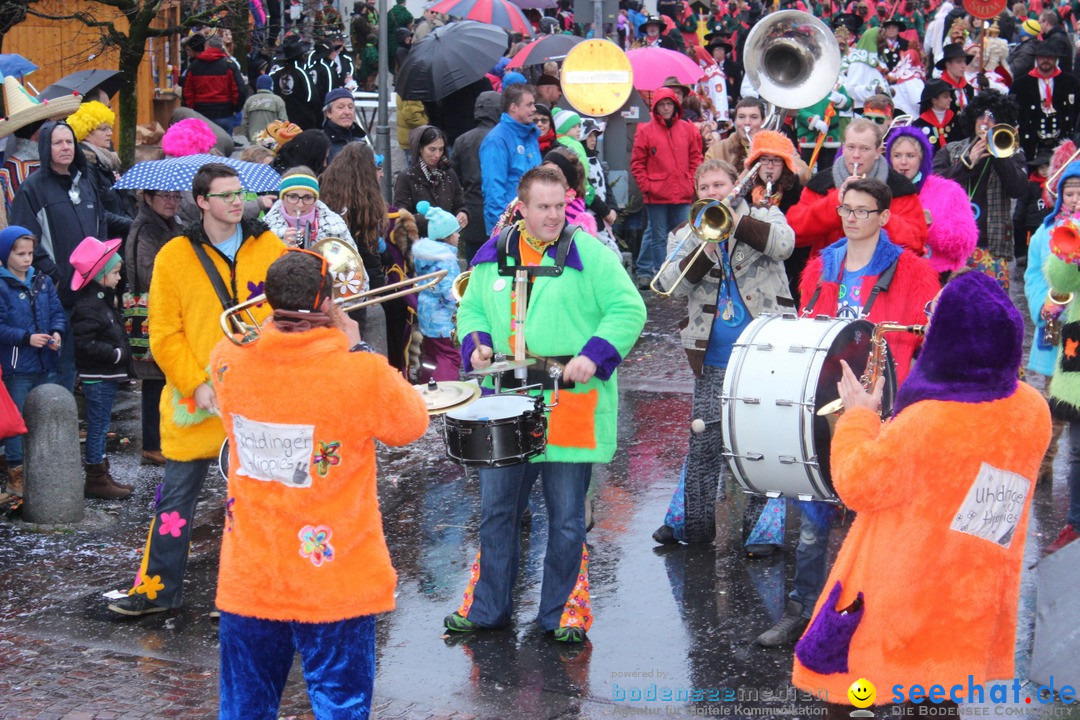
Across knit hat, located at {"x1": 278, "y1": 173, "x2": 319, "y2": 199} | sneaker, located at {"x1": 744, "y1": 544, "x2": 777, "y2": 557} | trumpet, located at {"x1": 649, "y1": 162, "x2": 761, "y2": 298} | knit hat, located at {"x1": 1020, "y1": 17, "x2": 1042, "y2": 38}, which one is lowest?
sneaker, located at {"x1": 744, "y1": 544, "x2": 777, "y2": 557}

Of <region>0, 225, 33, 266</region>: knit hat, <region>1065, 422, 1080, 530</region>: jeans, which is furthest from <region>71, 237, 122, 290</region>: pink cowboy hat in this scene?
<region>1065, 422, 1080, 530</region>: jeans

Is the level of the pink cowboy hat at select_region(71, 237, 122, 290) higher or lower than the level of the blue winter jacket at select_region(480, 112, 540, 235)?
lower

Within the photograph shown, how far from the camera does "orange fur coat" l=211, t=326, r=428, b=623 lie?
4430 mm

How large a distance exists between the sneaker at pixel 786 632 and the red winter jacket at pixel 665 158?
8.57 m

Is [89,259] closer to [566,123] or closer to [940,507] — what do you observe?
[566,123]

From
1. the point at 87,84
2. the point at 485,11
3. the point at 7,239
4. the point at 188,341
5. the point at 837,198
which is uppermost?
the point at 485,11

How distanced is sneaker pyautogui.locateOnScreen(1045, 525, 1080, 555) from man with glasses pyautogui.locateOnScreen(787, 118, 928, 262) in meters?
1.65

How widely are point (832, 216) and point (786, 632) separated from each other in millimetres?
2704

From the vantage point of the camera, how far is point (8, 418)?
7590 mm

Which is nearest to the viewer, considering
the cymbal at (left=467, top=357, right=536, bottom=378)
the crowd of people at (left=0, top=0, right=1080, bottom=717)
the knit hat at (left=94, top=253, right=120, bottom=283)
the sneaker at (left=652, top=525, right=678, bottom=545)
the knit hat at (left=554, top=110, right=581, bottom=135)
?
the crowd of people at (left=0, top=0, right=1080, bottom=717)

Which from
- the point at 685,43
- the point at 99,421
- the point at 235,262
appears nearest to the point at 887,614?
the point at 235,262

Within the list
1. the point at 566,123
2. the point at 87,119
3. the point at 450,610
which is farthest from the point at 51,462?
the point at 566,123

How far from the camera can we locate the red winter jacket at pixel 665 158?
14.1m

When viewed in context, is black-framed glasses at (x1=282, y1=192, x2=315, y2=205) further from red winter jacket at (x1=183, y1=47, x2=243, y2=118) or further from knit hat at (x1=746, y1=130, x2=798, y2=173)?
red winter jacket at (x1=183, y1=47, x2=243, y2=118)
